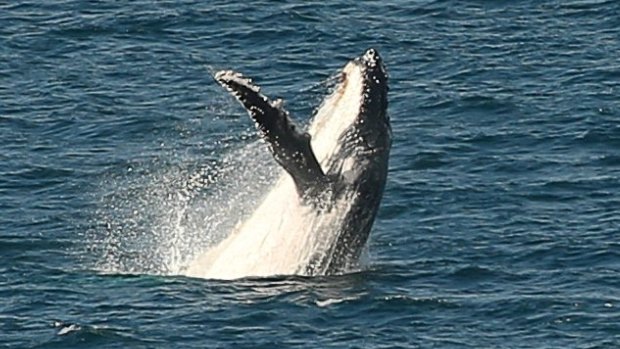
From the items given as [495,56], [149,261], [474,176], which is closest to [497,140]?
[474,176]

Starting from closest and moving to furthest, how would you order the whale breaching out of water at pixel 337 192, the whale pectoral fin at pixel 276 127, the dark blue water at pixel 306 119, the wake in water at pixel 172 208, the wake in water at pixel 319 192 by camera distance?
1. the dark blue water at pixel 306 119
2. the whale pectoral fin at pixel 276 127
3. the wake in water at pixel 319 192
4. the whale breaching out of water at pixel 337 192
5. the wake in water at pixel 172 208

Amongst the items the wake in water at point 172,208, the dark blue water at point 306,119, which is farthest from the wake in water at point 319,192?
the wake in water at point 172,208

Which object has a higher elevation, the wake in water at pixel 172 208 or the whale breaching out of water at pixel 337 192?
the whale breaching out of water at pixel 337 192

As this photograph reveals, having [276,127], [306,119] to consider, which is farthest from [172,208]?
[276,127]

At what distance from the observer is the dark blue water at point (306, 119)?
102ft

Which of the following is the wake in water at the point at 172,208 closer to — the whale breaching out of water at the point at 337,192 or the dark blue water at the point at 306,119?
the dark blue water at the point at 306,119

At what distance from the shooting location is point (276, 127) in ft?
104

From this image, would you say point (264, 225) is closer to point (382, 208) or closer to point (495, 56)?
point (382, 208)

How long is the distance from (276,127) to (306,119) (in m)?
12.6

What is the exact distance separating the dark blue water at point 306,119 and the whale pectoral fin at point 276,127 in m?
1.85

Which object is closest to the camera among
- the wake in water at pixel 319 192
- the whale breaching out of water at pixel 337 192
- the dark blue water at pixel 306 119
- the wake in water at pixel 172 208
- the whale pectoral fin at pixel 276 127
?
the dark blue water at pixel 306 119

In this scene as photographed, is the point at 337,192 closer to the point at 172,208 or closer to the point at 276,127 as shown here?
the point at 276,127

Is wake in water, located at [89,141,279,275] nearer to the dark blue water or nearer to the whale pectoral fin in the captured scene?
the dark blue water

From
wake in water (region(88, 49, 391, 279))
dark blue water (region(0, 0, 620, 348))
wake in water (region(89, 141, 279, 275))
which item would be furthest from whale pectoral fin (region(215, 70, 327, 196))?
wake in water (region(89, 141, 279, 275))
